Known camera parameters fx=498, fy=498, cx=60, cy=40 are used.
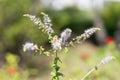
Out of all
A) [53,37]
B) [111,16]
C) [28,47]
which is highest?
[111,16]

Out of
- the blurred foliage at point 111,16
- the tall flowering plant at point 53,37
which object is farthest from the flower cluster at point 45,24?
the blurred foliage at point 111,16

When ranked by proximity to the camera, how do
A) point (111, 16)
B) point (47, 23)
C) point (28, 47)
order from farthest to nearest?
1. point (111, 16)
2. point (47, 23)
3. point (28, 47)

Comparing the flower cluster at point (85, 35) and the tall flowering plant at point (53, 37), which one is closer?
the tall flowering plant at point (53, 37)

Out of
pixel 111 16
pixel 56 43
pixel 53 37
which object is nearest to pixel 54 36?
pixel 53 37

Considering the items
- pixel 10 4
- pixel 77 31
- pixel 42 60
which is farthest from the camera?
pixel 77 31

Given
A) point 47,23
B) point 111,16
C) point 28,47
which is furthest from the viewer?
point 111,16

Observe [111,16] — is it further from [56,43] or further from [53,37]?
[56,43]

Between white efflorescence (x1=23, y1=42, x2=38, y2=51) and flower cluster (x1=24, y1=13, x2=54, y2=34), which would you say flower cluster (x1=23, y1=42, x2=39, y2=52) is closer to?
white efflorescence (x1=23, y1=42, x2=38, y2=51)

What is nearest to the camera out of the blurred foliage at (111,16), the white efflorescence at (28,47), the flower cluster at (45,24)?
the white efflorescence at (28,47)

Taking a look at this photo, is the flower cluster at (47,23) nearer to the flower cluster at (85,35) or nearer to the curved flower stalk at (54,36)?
the curved flower stalk at (54,36)

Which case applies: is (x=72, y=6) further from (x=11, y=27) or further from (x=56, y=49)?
(x=56, y=49)

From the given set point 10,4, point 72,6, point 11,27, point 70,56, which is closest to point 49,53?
point 10,4
